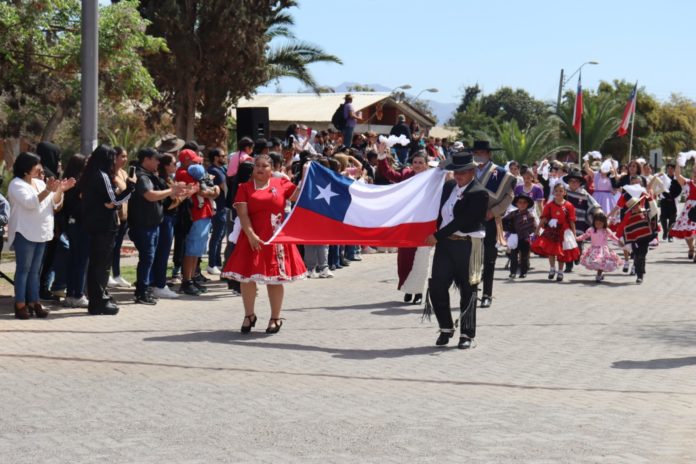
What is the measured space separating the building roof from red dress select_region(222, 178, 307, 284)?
46.8m

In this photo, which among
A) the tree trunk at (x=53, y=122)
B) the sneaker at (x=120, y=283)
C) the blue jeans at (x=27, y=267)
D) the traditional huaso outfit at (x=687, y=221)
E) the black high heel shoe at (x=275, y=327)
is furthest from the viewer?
the tree trunk at (x=53, y=122)

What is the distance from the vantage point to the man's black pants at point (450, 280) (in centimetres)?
1179

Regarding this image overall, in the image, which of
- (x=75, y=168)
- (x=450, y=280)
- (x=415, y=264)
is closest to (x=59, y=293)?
(x=75, y=168)

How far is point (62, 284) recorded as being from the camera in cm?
1477

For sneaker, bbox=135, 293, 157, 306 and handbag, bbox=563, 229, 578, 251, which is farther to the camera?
handbag, bbox=563, 229, 578, 251

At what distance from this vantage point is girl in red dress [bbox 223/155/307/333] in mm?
12203

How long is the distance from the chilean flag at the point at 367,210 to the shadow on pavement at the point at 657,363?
284 centimetres

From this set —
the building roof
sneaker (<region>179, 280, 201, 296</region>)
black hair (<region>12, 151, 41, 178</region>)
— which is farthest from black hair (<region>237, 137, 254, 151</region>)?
the building roof

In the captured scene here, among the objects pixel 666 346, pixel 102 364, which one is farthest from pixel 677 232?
pixel 102 364

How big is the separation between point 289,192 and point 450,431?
5.38 m

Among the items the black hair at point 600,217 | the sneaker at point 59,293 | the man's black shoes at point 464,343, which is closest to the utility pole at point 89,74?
the sneaker at point 59,293

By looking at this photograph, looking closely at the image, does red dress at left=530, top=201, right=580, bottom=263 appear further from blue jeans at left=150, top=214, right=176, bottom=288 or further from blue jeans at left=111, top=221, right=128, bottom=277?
blue jeans at left=111, top=221, right=128, bottom=277

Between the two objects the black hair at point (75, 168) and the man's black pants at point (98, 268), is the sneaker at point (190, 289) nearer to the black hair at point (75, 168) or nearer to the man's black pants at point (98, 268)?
the man's black pants at point (98, 268)

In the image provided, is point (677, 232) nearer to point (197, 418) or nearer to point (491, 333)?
point (491, 333)
